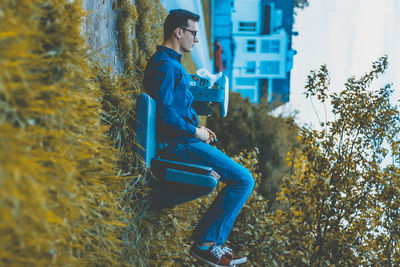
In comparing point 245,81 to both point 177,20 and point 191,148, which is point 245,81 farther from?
point 191,148

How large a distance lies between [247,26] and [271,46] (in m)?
2.54

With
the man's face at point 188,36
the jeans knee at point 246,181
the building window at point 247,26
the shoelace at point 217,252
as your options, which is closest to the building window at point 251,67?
the building window at point 247,26

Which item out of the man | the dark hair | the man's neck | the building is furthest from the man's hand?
the building

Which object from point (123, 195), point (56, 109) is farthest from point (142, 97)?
point (56, 109)

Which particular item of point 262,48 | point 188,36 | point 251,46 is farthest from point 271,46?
point 188,36

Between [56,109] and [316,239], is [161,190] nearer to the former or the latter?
[56,109]

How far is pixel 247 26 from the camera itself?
34469 millimetres

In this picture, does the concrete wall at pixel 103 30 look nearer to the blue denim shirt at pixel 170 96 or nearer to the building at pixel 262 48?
the blue denim shirt at pixel 170 96

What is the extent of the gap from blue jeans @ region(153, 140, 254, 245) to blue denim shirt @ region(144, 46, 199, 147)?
103 mm

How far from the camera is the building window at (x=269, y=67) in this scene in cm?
3350

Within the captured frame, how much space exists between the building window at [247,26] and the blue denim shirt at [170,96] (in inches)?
1256

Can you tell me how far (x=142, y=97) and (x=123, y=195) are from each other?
703 millimetres

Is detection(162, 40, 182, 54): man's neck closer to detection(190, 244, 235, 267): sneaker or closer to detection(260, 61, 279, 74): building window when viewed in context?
detection(190, 244, 235, 267): sneaker

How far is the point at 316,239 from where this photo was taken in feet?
16.9
